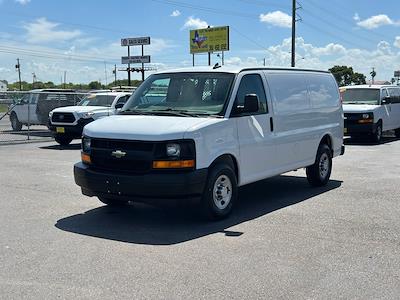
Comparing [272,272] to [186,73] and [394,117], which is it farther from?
[394,117]

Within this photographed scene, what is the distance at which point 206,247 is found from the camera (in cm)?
581

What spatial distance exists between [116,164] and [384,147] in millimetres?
12367

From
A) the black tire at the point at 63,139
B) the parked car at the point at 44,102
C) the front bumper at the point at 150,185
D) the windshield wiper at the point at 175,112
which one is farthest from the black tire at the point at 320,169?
the parked car at the point at 44,102

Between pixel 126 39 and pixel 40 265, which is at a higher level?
pixel 126 39

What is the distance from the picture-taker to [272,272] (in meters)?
5.02

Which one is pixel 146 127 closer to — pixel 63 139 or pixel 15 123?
pixel 63 139

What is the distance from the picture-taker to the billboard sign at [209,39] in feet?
196

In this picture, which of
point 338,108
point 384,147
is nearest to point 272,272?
point 338,108

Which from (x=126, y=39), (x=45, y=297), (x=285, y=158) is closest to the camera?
(x=45, y=297)

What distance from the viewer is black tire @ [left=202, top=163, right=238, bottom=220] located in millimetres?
6699

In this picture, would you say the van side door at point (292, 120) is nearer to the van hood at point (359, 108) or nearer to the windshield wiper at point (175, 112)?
the windshield wiper at point (175, 112)

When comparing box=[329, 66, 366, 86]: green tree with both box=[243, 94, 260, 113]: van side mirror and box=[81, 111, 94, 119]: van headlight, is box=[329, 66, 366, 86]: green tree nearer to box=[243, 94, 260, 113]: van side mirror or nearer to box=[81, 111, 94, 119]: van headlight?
box=[81, 111, 94, 119]: van headlight

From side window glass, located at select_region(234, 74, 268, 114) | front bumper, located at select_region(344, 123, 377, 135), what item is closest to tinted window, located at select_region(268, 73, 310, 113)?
side window glass, located at select_region(234, 74, 268, 114)

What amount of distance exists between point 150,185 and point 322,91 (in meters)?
4.70
